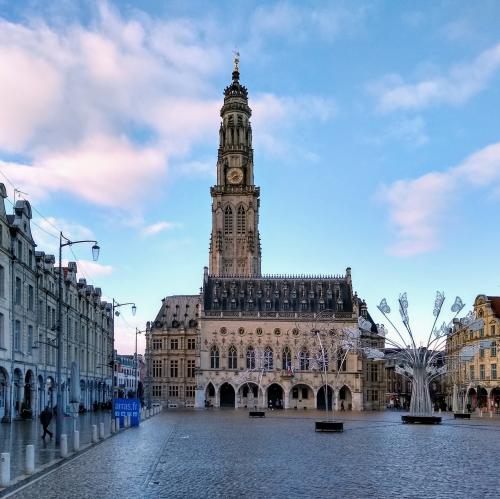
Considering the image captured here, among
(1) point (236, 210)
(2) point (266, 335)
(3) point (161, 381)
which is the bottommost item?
(3) point (161, 381)

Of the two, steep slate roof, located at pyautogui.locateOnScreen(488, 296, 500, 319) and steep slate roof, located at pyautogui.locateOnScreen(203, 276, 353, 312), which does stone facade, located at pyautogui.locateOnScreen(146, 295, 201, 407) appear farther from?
steep slate roof, located at pyautogui.locateOnScreen(488, 296, 500, 319)

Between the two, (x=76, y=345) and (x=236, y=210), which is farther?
(x=236, y=210)

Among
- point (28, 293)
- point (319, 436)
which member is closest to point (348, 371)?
point (28, 293)

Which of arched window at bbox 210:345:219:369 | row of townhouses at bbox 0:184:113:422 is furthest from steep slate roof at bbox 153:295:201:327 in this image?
row of townhouses at bbox 0:184:113:422

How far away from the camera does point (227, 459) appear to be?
25453 mm

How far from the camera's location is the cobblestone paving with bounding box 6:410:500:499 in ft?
58.9

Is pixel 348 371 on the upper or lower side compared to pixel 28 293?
lower

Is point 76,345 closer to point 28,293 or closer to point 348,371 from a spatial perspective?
point 28,293

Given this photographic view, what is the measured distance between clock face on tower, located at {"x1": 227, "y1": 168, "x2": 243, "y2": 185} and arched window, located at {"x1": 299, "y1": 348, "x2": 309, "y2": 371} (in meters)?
43.0

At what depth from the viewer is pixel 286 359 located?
100938 mm

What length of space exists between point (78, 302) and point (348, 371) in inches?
1681

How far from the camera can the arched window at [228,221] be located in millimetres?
130000

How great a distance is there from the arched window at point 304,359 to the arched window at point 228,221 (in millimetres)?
35428

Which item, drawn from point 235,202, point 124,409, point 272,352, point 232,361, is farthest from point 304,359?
point 124,409
